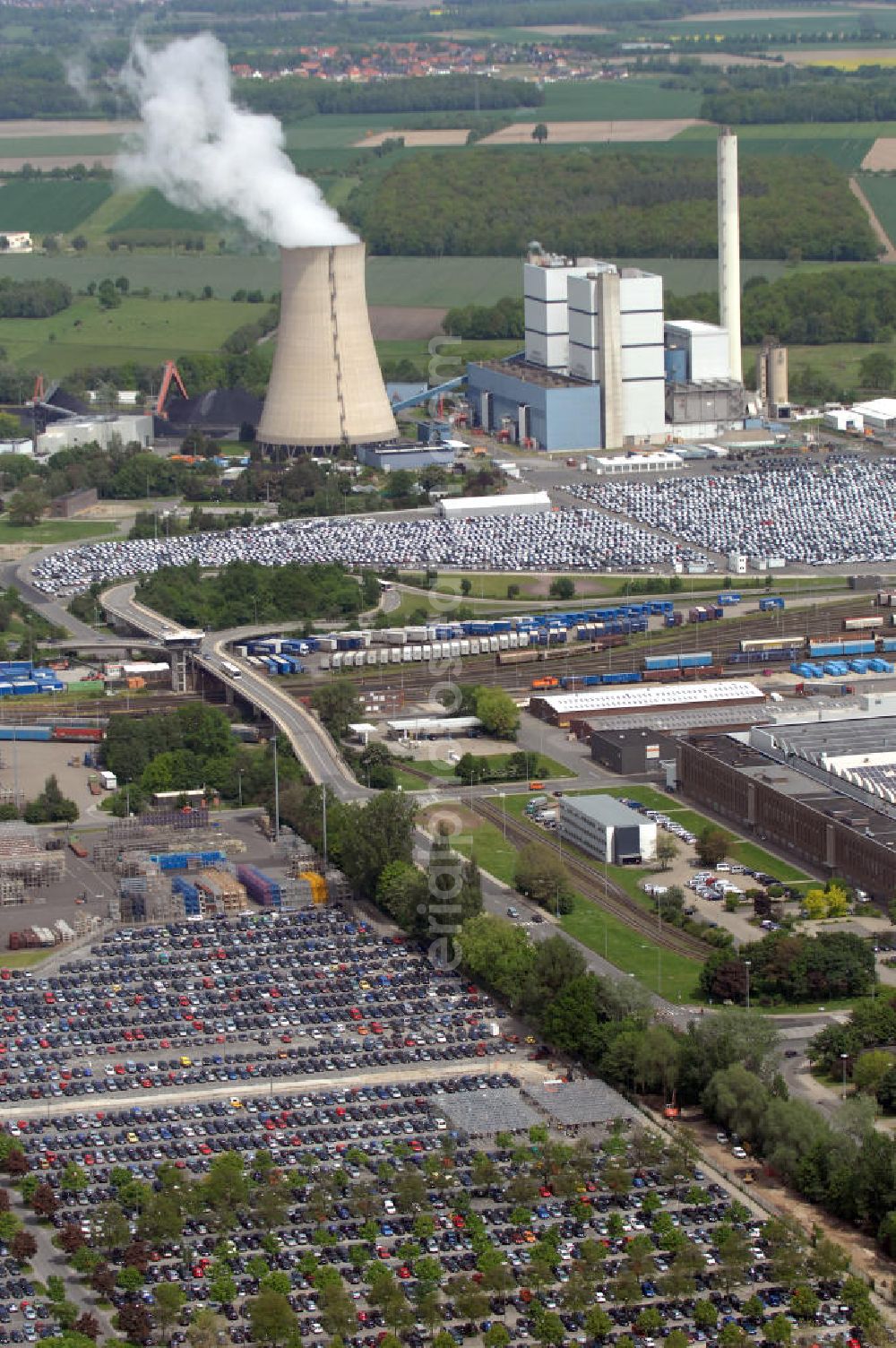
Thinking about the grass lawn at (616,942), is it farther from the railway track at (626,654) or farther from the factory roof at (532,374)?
the factory roof at (532,374)

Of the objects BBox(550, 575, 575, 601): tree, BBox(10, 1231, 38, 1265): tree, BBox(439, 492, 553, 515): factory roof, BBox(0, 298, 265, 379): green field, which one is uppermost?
BBox(0, 298, 265, 379): green field

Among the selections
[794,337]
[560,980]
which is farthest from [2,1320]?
[794,337]

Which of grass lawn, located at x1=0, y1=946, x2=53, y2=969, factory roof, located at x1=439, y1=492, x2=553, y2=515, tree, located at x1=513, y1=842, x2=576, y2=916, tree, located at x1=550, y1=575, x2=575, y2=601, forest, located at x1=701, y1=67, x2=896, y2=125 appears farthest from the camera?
forest, located at x1=701, y1=67, x2=896, y2=125

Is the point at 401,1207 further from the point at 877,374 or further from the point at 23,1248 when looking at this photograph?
the point at 877,374

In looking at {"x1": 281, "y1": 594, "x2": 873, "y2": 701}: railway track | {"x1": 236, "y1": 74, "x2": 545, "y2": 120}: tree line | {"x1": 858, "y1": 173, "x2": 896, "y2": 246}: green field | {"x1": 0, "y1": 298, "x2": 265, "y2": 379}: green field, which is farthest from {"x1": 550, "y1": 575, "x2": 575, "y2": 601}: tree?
{"x1": 236, "y1": 74, "x2": 545, "y2": 120}: tree line

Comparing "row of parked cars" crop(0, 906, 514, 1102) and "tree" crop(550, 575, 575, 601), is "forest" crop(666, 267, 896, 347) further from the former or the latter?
"row of parked cars" crop(0, 906, 514, 1102)
